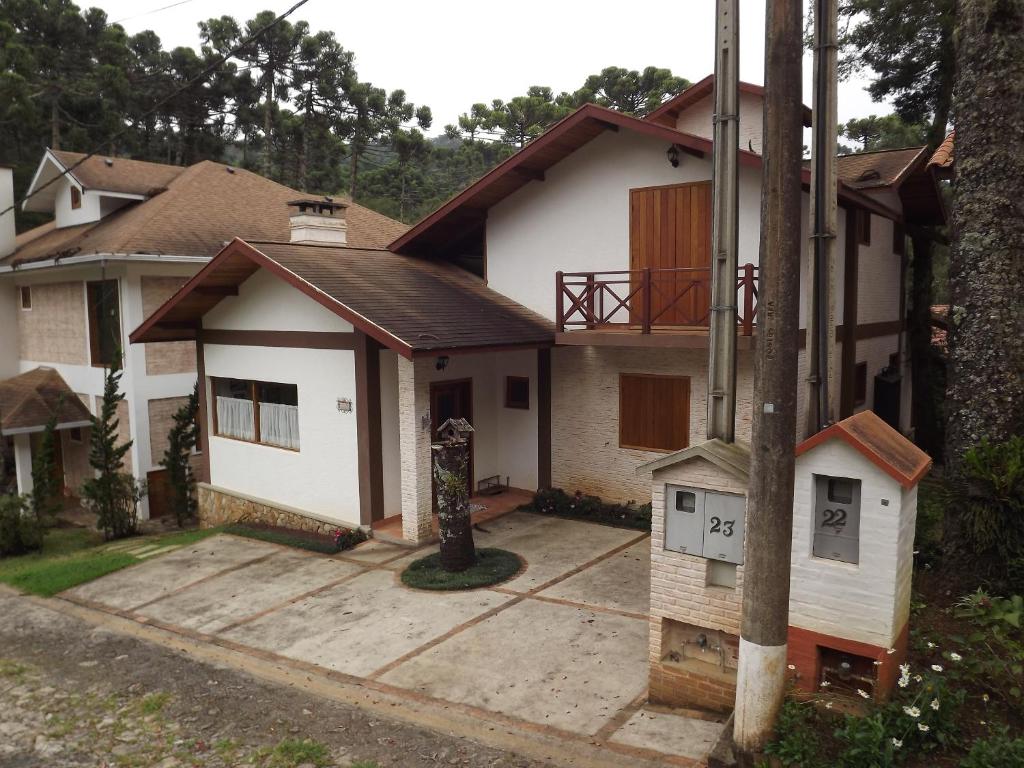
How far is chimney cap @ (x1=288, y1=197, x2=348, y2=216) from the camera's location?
15.4 m

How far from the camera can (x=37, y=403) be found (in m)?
18.3

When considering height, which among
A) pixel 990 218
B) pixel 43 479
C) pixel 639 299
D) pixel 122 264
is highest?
pixel 122 264

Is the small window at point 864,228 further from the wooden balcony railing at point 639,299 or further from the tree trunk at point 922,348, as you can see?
the wooden balcony railing at point 639,299

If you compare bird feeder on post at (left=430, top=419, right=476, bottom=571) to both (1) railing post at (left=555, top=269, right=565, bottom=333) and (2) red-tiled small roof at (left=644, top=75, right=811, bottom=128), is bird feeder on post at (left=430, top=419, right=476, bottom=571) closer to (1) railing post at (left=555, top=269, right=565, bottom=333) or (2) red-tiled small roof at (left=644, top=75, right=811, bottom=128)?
(1) railing post at (left=555, top=269, right=565, bottom=333)

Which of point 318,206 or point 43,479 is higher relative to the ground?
point 318,206

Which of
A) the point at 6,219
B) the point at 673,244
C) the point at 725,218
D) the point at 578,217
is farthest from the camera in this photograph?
the point at 6,219

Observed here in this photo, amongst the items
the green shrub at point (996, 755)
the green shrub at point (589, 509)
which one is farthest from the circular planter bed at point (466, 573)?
the green shrub at point (996, 755)

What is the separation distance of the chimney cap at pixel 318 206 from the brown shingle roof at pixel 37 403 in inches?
312

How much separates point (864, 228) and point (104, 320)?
16248mm

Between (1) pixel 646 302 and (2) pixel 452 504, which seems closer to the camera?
(2) pixel 452 504

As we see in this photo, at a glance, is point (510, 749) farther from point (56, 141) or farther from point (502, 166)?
point (56, 141)

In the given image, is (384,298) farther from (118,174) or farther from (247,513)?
(118,174)

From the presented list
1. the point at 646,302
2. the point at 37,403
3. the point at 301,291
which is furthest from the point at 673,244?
the point at 37,403

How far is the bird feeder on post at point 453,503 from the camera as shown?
416 inches
